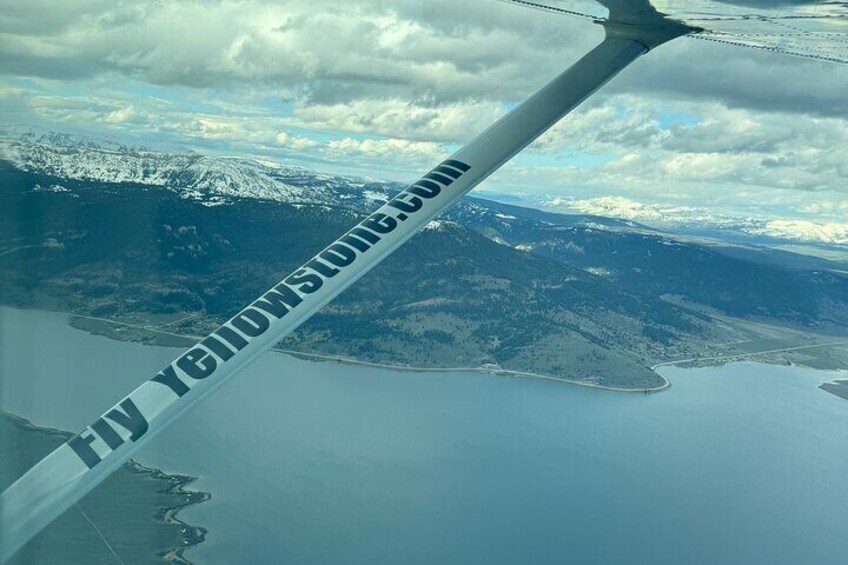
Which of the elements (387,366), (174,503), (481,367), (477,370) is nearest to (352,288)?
(387,366)

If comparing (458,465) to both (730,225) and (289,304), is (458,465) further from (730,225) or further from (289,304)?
(730,225)

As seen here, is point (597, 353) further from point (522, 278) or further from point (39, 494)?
point (39, 494)

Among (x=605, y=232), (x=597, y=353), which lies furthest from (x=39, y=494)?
(x=605, y=232)

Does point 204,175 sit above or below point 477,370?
above

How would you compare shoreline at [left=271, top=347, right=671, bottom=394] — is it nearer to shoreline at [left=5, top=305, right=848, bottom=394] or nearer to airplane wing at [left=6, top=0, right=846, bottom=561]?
shoreline at [left=5, top=305, right=848, bottom=394]

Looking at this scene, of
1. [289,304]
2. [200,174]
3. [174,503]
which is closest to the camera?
[289,304]

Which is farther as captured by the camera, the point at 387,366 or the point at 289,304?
the point at 387,366

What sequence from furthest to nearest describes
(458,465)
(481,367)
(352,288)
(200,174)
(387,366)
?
(200,174), (352,288), (481,367), (387,366), (458,465)
